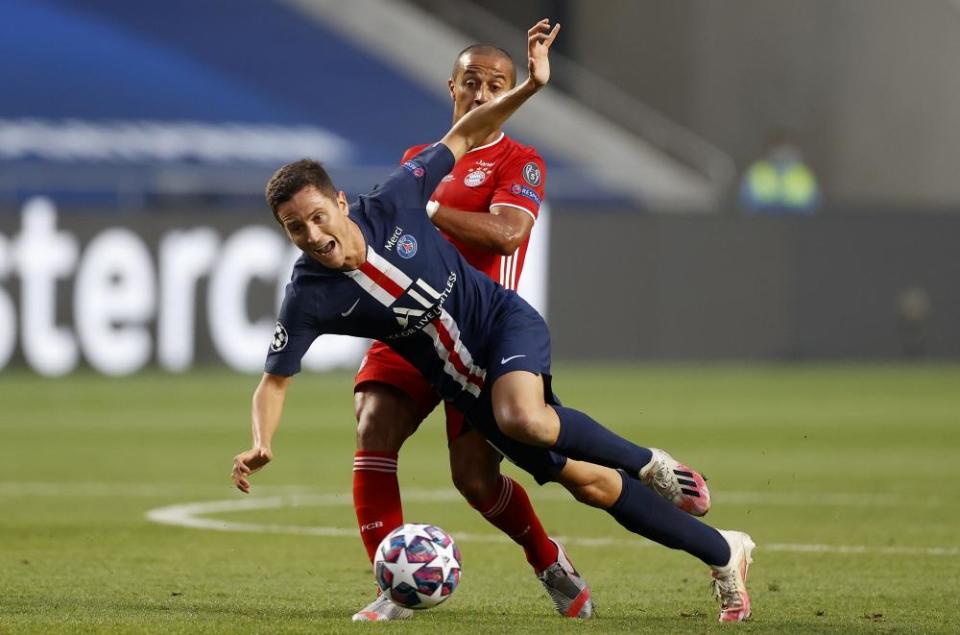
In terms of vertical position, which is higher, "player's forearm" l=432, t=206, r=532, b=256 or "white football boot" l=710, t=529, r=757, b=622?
"player's forearm" l=432, t=206, r=532, b=256

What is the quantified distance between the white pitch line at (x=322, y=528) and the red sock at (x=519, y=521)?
1.75 m

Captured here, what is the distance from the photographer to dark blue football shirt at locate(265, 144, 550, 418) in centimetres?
601

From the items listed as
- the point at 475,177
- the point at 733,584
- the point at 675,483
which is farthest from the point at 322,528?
the point at 733,584

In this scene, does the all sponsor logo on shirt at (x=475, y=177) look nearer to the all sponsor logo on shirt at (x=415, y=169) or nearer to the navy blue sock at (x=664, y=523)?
the all sponsor logo on shirt at (x=415, y=169)

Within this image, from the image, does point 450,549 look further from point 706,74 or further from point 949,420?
point 706,74

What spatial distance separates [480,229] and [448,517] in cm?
300

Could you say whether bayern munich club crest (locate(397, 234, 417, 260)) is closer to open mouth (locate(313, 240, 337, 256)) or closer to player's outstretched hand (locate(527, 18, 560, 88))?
open mouth (locate(313, 240, 337, 256))

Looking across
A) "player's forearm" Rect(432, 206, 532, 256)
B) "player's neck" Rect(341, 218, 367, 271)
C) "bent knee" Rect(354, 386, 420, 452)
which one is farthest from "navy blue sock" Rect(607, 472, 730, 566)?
"player's neck" Rect(341, 218, 367, 271)

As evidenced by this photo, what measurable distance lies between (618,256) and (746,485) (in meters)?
9.85

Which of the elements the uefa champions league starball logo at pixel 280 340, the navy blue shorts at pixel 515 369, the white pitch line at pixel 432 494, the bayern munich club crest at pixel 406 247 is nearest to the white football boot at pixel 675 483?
the navy blue shorts at pixel 515 369

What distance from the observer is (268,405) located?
19.7ft

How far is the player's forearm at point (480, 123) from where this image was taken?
643cm

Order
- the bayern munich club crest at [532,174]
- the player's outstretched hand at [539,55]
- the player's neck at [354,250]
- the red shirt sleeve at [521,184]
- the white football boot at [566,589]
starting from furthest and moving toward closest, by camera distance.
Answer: the bayern munich club crest at [532,174]
the red shirt sleeve at [521,184]
the player's outstretched hand at [539,55]
the white football boot at [566,589]
the player's neck at [354,250]

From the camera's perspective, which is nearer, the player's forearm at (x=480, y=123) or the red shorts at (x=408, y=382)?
the player's forearm at (x=480, y=123)
